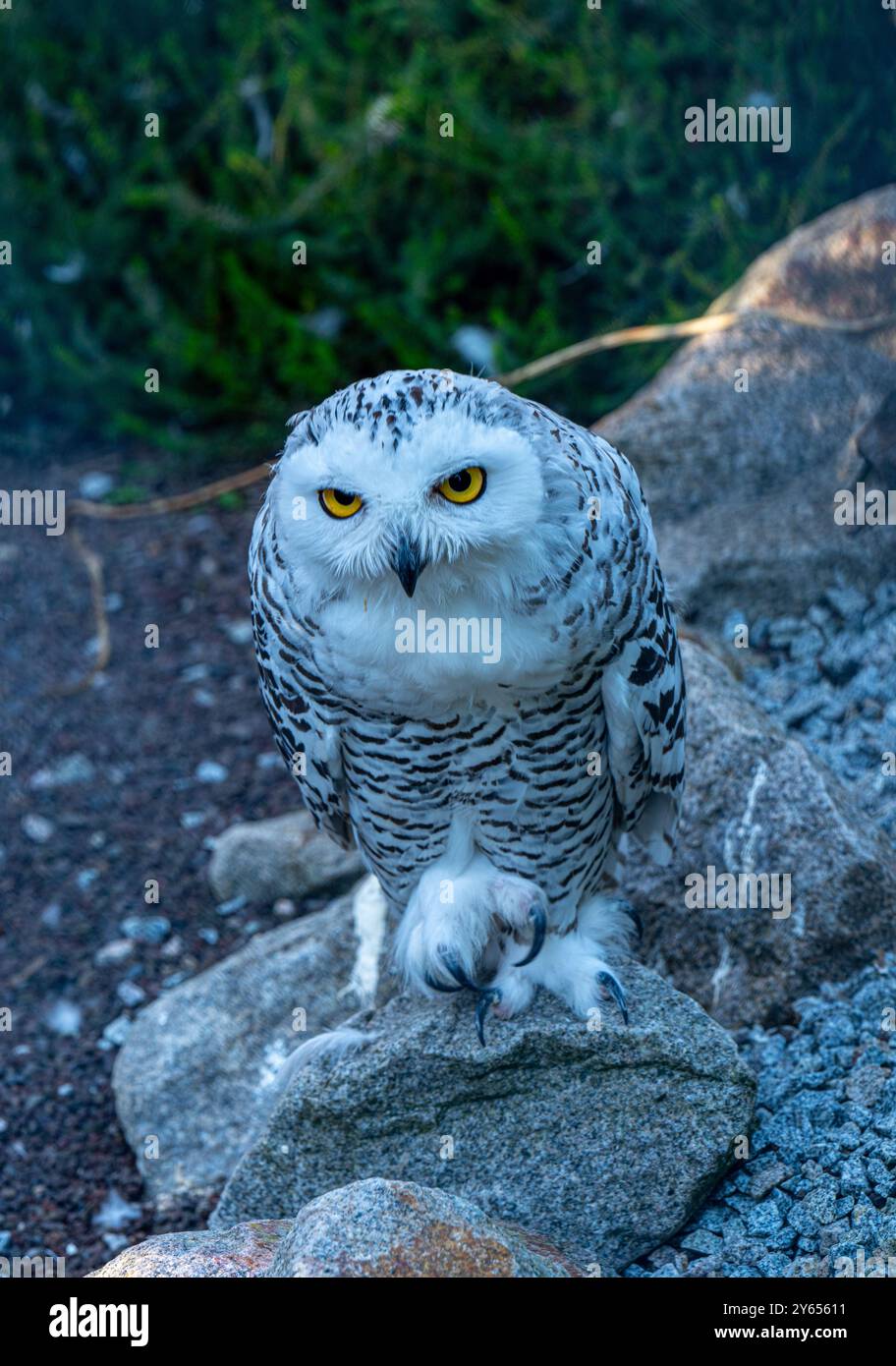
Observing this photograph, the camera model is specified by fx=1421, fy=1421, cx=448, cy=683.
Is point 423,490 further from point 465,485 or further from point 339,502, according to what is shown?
point 339,502

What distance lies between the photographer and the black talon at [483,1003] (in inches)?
135

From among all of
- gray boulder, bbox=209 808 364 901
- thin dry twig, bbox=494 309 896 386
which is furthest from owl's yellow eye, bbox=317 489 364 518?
thin dry twig, bbox=494 309 896 386

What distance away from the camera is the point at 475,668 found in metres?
2.98

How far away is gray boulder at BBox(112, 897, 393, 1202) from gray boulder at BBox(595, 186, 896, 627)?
183 cm

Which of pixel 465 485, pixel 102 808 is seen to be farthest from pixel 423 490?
pixel 102 808

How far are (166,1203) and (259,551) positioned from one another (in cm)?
214

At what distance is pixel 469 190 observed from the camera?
25.3 feet

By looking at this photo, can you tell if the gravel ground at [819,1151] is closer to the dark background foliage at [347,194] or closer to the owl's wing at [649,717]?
the owl's wing at [649,717]

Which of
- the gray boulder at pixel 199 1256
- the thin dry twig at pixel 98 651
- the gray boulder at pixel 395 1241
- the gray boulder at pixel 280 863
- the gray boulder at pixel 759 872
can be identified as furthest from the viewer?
the thin dry twig at pixel 98 651

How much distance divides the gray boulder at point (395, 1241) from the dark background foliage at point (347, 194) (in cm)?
502

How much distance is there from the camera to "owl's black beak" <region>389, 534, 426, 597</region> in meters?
2.71

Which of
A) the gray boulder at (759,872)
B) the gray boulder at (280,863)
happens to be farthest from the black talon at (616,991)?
the gray boulder at (280,863)

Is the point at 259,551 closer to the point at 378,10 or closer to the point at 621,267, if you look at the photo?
the point at 621,267
